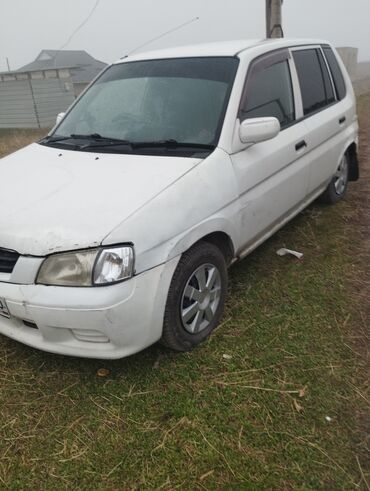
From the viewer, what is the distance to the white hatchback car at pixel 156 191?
2223 mm

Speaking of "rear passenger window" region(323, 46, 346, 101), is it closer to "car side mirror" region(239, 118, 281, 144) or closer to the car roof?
the car roof

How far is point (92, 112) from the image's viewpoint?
11.5ft

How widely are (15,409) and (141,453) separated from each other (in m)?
0.79

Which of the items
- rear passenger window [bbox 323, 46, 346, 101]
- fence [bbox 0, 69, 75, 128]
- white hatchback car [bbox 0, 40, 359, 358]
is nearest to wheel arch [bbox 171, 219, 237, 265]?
white hatchback car [bbox 0, 40, 359, 358]

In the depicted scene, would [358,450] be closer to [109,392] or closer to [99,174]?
[109,392]

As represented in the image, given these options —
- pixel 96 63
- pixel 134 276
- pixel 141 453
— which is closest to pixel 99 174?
pixel 134 276

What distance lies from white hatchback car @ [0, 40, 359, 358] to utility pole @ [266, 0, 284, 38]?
373cm

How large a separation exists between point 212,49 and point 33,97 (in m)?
17.9

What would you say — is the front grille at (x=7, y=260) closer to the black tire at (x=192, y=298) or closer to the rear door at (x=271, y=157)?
the black tire at (x=192, y=298)

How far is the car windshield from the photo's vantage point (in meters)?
2.97

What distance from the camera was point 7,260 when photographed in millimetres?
2346

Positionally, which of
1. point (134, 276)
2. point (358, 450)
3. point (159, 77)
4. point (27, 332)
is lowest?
point (358, 450)

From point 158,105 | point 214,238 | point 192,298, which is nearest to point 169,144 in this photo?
point 158,105

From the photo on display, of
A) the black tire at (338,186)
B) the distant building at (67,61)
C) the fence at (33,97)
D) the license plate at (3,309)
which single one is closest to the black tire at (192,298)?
the license plate at (3,309)
